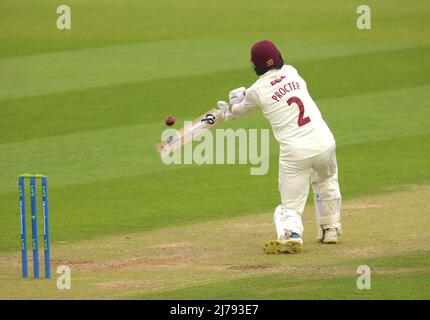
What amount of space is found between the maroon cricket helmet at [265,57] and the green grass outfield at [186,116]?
1788 mm

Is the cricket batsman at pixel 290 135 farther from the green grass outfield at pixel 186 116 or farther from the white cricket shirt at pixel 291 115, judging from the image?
the green grass outfield at pixel 186 116

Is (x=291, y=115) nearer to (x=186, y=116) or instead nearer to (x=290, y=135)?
(x=290, y=135)

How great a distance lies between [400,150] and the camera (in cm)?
1583

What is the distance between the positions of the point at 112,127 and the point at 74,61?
14.4ft

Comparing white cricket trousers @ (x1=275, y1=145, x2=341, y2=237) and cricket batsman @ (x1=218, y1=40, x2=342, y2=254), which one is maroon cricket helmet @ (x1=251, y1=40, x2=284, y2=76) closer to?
cricket batsman @ (x1=218, y1=40, x2=342, y2=254)

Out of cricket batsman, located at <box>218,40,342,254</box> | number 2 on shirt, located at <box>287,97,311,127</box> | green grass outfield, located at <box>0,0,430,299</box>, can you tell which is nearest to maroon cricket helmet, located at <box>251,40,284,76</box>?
cricket batsman, located at <box>218,40,342,254</box>

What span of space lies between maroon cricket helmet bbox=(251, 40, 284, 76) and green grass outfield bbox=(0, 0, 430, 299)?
1.79 metres

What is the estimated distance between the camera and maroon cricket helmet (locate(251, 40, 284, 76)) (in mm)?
10859

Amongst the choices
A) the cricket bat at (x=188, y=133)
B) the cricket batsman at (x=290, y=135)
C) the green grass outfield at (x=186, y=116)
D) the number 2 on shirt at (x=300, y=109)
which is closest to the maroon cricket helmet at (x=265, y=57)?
the cricket batsman at (x=290, y=135)

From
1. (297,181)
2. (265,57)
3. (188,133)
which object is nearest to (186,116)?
(188,133)

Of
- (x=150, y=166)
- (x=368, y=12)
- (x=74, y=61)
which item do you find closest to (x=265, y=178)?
(x=150, y=166)

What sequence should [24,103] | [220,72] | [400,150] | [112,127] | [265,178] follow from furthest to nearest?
[220,72], [24,103], [112,127], [400,150], [265,178]
